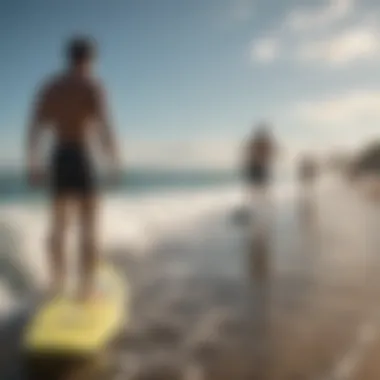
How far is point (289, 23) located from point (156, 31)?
40 cm

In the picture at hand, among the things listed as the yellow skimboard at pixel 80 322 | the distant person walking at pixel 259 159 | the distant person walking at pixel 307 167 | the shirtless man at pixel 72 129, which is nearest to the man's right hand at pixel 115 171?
the shirtless man at pixel 72 129

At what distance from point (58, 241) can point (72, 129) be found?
0.32 meters

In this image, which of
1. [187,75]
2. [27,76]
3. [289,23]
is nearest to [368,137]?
[289,23]

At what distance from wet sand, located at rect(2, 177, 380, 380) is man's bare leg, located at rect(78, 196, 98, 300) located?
0.55 ft

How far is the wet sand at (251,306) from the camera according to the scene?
137 centimetres

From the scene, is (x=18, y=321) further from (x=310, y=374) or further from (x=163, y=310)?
(x=310, y=374)

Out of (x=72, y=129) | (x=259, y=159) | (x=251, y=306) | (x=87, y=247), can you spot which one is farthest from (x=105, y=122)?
(x=251, y=306)

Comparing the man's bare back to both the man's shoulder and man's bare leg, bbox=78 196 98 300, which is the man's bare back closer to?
the man's shoulder

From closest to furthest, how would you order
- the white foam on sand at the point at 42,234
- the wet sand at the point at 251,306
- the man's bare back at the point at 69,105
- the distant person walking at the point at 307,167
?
1. the wet sand at the point at 251,306
2. the man's bare back at the point at 69,105
3. the white foam on sand at the point at 42,234
4. the distant person walking at the point at 307,167

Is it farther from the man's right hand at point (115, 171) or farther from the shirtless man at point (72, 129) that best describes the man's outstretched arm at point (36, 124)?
the man's right hand at point (115, 171)

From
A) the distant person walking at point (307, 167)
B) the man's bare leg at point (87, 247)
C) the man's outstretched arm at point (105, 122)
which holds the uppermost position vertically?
the man's outstretched arm at point (105, 122)

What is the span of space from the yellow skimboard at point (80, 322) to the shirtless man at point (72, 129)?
0.08 metres

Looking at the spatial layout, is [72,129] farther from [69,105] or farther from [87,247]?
[87,247]

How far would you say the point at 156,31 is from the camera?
62.5 inches
